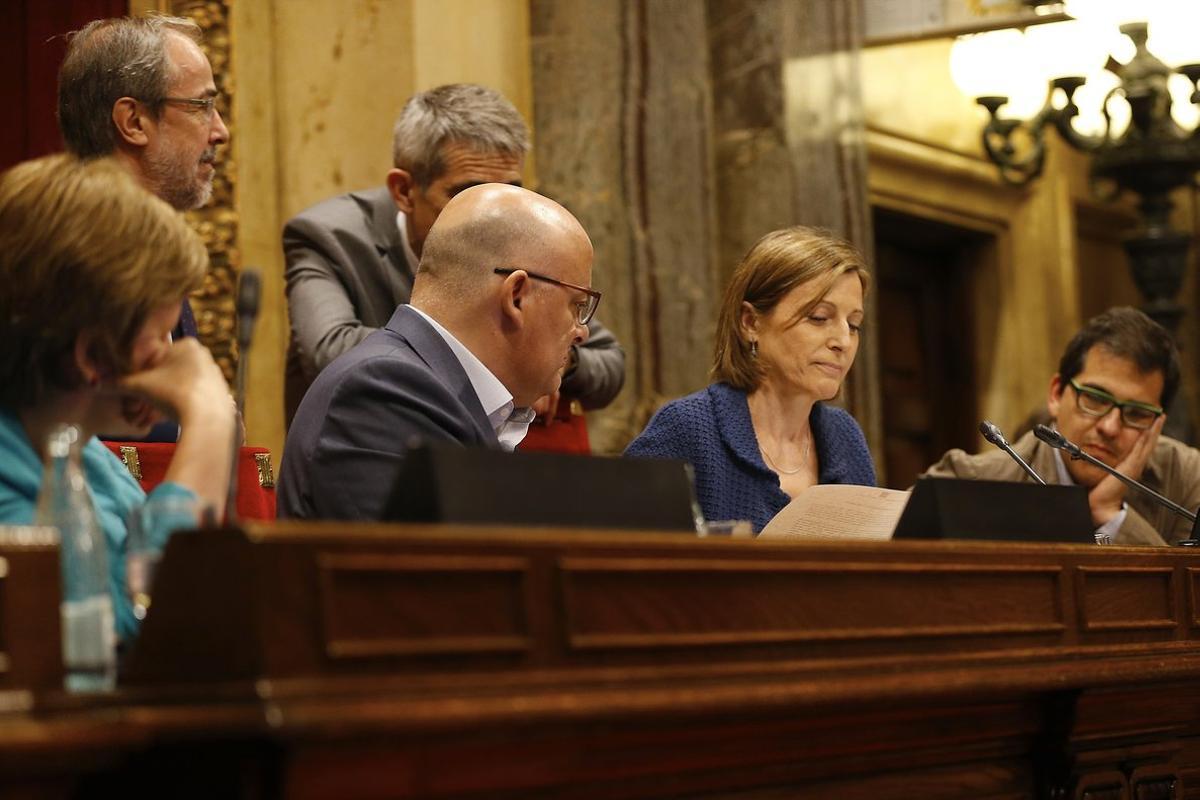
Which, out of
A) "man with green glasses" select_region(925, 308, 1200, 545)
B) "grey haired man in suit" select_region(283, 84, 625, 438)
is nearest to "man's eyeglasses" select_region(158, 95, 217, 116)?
"grey haired man in suit" select_region(283, 84, 625, 438)

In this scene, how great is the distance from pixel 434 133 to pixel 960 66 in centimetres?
368

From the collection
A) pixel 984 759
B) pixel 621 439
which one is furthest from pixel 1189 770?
pixel 621 439

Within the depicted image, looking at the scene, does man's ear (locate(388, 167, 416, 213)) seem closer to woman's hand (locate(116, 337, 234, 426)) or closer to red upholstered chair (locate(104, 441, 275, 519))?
red upholstered chair (locate(104, 441, 275, 519))

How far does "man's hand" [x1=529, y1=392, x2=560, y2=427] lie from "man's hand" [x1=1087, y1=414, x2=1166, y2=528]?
1329 mm

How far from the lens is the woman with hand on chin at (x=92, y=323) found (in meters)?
1.95

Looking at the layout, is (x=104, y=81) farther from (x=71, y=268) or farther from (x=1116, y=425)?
(x=1116, y=425)

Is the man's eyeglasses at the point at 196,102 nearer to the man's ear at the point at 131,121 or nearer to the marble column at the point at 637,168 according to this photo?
the man's ear at the point at 131,121

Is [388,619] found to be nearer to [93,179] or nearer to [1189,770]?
[93,179]

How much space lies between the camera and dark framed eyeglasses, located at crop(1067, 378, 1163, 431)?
13.7ft

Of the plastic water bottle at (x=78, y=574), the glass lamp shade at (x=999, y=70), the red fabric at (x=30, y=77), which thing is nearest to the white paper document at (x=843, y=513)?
the plastic water bottle at (x=78, y=574)

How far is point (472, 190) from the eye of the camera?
2994mm

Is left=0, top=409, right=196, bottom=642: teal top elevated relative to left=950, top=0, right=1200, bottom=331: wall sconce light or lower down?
lower down

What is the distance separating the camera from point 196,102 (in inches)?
135

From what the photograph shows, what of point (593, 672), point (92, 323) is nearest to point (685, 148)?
point (92, 323)
